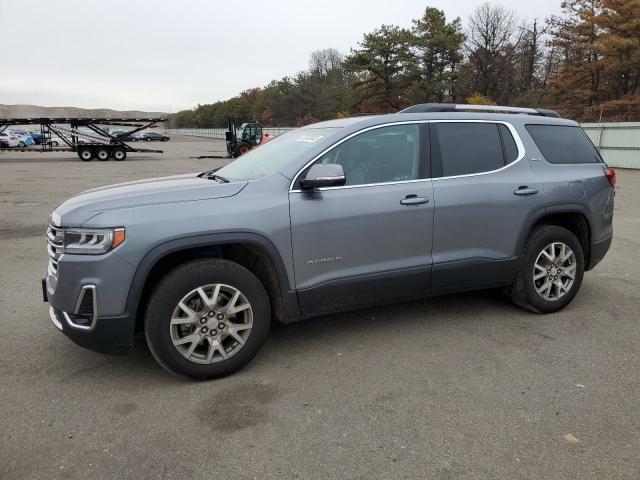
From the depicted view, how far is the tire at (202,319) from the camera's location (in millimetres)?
3164

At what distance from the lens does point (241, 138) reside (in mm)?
32875

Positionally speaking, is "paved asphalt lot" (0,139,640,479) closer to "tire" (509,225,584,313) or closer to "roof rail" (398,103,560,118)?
"tire" (509,225,584,313)

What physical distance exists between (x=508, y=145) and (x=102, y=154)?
29.8m

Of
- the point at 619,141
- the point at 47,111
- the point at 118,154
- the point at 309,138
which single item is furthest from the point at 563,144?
the point at 47,111

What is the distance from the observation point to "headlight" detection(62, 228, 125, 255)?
9.98 feet

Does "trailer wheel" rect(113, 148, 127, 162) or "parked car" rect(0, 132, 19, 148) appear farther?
"parked car" rect(0, 132, 19, 148)

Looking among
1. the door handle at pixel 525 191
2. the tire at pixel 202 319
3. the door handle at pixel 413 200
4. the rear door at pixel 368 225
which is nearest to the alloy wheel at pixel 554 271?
the door handle at pixel 525 191

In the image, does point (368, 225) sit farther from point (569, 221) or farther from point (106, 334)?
point (569, 221)

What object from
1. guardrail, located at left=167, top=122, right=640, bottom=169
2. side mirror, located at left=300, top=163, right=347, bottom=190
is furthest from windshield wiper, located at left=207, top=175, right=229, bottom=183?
guardrail, located at left=167, top=122, right=640, bottom=169

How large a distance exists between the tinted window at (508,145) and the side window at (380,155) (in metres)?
0.88

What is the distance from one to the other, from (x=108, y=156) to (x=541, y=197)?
30063mm

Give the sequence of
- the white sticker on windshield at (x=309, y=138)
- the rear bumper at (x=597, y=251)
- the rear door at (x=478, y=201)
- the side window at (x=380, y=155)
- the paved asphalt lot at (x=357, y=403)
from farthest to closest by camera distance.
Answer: the rear bumper at (x=597, y=251)
the rear door at (x=478, y=201)
the white sticker on windshield at (x=309, y=138)
the side window at (x=380, y=155)
the paved asphalt lot at (x=357, y=403)

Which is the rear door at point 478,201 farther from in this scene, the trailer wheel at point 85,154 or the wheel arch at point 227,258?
the trailer wheel at point 85,154

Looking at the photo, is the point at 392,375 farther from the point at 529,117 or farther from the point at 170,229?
the point at 529,117
